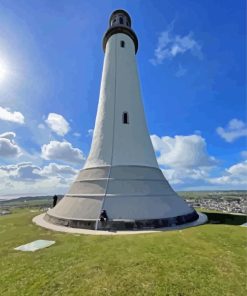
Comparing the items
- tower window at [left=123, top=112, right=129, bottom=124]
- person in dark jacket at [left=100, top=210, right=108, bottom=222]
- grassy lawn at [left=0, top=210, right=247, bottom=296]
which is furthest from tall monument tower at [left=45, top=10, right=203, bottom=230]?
grassy lawn at [left=0, top=210, right=247, bottom=296]

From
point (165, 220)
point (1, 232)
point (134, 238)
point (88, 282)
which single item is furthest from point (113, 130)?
point (88, 282)

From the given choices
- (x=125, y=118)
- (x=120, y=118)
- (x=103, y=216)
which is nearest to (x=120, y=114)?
(x=120, y=118)

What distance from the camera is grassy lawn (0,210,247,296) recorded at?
5730mm

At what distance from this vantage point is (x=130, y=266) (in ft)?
23.2

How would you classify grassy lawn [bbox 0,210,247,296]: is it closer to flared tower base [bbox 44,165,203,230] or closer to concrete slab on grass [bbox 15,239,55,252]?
concrete slab on grass [bbox 15,239,55,252]

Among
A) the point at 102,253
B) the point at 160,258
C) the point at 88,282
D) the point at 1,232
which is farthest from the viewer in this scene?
the point at 1,232

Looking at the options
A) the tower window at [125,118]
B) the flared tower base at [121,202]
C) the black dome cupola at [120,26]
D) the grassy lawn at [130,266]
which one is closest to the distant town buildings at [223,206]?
the flared tower base at [121,202]

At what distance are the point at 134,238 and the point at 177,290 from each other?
4.82m

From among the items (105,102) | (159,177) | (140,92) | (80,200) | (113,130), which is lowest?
(80,200)

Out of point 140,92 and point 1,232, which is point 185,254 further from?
point 140,92

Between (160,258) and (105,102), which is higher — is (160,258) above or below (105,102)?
below

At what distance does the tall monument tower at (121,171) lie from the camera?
43.3ft

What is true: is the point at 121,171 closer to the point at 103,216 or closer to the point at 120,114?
the point at 103,216

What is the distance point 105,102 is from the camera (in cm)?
1836
